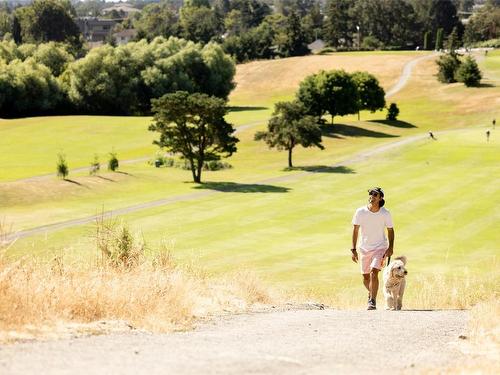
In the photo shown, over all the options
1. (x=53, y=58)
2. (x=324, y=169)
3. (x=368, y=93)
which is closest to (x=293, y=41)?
(x=53, y=58)

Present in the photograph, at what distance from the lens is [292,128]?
79.2 m

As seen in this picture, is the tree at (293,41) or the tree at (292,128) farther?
the tree at (293,41)

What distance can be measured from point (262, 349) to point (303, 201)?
4727 cm

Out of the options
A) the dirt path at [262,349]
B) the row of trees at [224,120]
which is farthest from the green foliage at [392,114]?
the dirt path at [262,349]

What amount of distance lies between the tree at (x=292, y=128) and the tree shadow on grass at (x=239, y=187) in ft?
42.5

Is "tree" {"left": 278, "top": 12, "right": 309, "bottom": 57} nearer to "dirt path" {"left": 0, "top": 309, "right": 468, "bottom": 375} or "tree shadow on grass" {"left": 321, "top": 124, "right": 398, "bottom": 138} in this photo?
"tree shadow on grass" {"left": 321, "top": 124, "right": 398, "bottom": 138}

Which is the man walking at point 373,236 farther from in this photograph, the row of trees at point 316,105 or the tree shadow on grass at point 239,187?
the row of trees at point 316,105

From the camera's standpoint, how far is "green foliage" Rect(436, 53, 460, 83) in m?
144

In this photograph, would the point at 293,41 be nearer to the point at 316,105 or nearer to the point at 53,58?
A: the point at 53,58

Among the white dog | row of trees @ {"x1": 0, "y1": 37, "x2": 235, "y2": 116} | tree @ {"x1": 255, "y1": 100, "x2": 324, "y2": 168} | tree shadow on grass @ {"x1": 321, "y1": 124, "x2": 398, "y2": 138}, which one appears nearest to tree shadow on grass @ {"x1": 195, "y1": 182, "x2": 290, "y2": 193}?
tree @ {"x1": 255, "y1": 100, "x2": 324, "y2": 168}

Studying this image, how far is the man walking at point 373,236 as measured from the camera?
1688cm

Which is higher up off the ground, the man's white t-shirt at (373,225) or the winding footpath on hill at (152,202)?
the man's white t-shirt at (373,225)

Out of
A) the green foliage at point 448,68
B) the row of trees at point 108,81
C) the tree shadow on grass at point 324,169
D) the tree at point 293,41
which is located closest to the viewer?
the tree shadow on grass at point 324,169

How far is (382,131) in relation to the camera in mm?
106688
